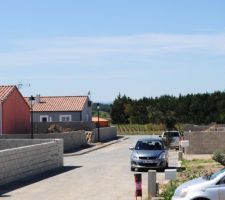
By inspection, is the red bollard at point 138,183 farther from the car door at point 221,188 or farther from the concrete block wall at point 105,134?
the concrete block wall at point 105,134

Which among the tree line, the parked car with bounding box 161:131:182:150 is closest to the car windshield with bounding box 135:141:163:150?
the parked car with bounding box 161:131:182:150

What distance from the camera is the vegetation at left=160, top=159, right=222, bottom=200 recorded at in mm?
19513

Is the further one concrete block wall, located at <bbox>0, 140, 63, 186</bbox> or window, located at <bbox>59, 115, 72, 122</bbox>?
window, located at <bbox>59, 115, 72, 122</bbox>

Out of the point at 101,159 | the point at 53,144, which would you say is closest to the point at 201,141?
the point at 101,159

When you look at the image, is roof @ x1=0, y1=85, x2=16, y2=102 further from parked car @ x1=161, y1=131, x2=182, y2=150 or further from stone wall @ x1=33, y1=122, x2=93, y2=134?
parked car @ x1=161, y1=131, x2=182, y2=150

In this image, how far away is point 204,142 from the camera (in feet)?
132

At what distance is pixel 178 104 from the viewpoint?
292 ft

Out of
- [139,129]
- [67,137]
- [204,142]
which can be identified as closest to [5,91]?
[67,137]

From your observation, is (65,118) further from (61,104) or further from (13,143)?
(13,143)

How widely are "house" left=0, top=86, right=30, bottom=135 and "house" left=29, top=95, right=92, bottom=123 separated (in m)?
12.1

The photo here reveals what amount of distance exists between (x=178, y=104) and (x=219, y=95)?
6401mm

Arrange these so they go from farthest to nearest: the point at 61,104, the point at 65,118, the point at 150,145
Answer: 1. the point at 61,104
2. the point at 65,118
3. the point at 150,145

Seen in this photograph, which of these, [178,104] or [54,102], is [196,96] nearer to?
[178,104]

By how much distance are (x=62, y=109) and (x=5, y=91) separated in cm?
1795
